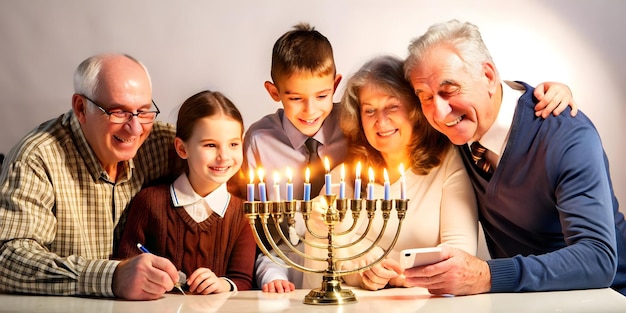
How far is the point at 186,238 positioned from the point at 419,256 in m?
0.82

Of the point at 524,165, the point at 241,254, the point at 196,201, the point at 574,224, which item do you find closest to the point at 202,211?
the point at 196,201

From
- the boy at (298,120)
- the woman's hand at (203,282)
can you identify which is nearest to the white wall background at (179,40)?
the boy at (298,120)

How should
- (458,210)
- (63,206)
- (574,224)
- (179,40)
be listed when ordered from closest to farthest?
(574,224)
(63,206)
(458,210)
(179,40)

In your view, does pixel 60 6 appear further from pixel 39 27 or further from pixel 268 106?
pixel 268 106

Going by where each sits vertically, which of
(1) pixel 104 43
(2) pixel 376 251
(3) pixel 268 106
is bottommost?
(2) pixel 376 251

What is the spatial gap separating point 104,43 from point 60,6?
224 mm

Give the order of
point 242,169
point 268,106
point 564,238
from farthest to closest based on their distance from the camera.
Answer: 1. point 268,106
2. point 242,169
3. point 564,238

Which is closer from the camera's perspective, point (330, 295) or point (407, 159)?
point (330, 295)

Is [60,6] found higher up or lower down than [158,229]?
higher up

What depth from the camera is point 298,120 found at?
10.3ft

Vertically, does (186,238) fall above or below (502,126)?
below

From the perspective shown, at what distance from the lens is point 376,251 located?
9.68ft

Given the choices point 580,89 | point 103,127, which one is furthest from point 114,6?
point 580,89

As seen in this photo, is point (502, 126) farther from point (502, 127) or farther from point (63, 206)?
Result: point (63, 206)
